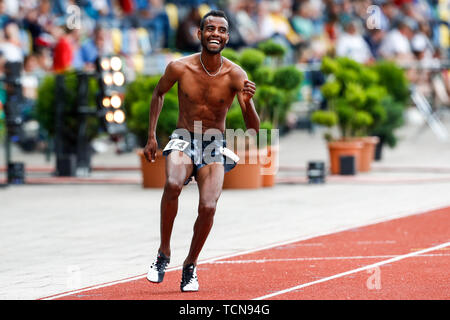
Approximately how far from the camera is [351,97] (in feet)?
60.3

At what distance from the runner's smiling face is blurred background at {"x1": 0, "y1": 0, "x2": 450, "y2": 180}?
810 cm

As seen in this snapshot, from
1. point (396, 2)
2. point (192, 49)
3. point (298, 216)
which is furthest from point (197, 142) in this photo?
point (396, 2)

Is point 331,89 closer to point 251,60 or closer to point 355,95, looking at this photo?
point 355,95

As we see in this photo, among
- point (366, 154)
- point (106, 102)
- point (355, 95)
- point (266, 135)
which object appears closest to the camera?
point (266, 135)

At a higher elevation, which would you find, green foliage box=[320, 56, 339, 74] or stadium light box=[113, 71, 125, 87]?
green foliage box=[320, 56, 339, 74]

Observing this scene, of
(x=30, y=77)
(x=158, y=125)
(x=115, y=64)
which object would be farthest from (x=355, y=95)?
(x=30, y=77)

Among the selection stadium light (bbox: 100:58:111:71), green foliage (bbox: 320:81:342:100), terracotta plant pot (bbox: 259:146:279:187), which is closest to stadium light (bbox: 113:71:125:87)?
stadium light (bbox: 100:58:111:71)

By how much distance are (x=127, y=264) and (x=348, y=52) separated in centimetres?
1542

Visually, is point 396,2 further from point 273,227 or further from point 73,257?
point 73,257

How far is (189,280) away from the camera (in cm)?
777

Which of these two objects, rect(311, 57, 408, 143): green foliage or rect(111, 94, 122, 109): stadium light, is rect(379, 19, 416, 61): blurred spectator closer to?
rect(311, 57, 408, 143): green foliage

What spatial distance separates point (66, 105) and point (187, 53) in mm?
3986

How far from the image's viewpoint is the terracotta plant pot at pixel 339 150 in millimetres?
18375

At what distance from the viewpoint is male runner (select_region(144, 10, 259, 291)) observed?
777 cm
